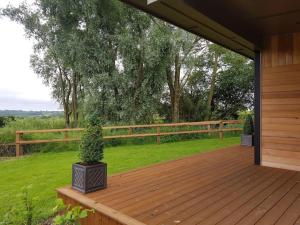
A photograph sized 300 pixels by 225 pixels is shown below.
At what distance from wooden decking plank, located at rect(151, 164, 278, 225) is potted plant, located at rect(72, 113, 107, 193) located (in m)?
1.06

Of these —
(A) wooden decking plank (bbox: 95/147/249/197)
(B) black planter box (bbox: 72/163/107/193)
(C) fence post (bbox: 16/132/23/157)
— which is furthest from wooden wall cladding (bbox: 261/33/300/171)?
(C) fence post (bbox: 16/132/23/157)

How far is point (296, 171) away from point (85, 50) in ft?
26.9

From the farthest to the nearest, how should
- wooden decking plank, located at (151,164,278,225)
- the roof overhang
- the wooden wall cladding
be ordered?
the wooden wall cladding, the roof overhang, wooden decking plank, located at (151,164,278,225)

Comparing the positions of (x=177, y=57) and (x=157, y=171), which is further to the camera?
(x=177, y=57)

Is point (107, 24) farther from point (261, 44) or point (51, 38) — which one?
point (261, 44)

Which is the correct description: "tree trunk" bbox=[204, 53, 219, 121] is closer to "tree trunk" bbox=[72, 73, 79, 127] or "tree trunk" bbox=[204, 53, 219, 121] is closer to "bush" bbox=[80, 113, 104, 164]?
"tree trunk" bbox=[72, 73, 79, 127]

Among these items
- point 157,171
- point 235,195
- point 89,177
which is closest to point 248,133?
point 157,171

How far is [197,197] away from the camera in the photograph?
3.00 meters

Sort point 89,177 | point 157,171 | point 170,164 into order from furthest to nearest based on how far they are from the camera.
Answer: point 170,164 → point 157,171 → point 89,177

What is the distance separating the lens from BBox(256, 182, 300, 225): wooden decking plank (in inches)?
94.5

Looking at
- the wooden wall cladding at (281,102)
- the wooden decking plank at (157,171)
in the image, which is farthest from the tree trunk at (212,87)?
the wooden wall cladding at (281,102)

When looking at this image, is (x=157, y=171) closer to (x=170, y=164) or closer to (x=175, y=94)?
(x=170, y=164)

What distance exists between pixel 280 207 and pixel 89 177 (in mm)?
2089

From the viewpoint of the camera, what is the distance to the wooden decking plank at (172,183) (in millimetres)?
3012
